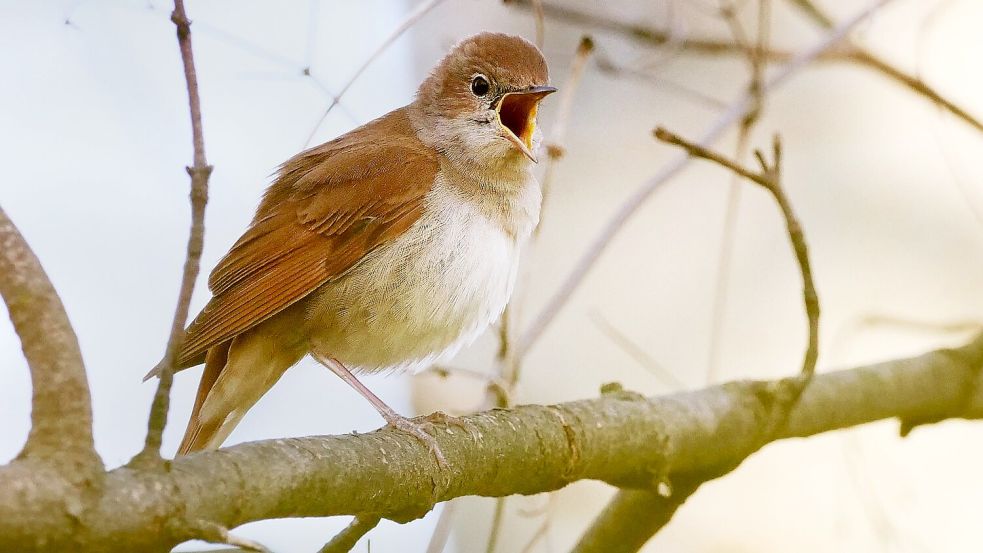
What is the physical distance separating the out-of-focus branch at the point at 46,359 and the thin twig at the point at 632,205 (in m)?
1.73

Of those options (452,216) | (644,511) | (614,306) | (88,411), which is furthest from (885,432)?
(88,411)

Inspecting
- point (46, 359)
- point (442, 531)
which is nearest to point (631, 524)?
point (442, 531)

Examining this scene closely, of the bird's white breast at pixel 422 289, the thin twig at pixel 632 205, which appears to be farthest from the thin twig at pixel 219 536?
the thin twig at pixel 632 205

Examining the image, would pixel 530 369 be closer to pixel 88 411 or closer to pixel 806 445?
pixel 806 445

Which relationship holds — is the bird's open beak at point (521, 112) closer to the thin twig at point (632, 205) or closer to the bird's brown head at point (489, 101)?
the bird's brown head at point (489, 101)

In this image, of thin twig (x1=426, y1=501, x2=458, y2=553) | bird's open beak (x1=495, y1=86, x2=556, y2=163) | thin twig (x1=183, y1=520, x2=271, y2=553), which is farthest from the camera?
bird's open beak (x1=495, y1=86, x2=556, y2=163)

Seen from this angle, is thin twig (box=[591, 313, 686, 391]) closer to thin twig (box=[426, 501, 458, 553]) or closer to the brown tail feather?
thin twig (box=[426, 501, 458, 553])

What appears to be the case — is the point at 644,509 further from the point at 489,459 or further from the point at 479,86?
the point at 479,86

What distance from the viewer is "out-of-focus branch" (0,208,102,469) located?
150 centimetres

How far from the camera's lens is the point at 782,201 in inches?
91.6

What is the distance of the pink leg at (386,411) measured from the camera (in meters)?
2.27

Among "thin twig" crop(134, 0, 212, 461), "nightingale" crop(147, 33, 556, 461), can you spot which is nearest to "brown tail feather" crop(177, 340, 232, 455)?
"nightingale" crop(147, 33, 556, 461)

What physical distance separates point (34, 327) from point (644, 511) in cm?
177

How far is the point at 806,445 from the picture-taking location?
180 inches
